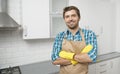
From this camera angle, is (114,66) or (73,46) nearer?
(73,46)

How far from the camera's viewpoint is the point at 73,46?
62.2 inches

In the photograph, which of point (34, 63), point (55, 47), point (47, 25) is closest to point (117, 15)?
point (47, 25)

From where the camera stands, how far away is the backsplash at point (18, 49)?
228 centimetres

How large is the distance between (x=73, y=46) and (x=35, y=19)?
912mm

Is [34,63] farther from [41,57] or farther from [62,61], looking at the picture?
[62,61]

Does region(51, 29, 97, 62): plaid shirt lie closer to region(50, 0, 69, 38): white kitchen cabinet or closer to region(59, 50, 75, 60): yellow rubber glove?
region(59, 50, 75, 60): yellow rubber glove

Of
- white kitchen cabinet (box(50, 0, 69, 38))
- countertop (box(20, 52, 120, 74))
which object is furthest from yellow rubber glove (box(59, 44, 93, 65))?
white kitchen cabinet (box(50, 0, 69, 38))

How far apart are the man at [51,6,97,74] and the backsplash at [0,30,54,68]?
96 centimetres

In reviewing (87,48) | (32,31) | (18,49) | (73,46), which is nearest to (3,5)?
(32,31)

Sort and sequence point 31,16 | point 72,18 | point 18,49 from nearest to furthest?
point 72,18 → point 31,16 → point 18,49

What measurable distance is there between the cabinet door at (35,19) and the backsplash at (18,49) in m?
0.26

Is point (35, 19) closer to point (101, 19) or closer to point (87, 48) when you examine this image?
point (87, 48)

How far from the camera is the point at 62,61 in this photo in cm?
155

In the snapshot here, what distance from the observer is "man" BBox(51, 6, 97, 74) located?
1512 mm
